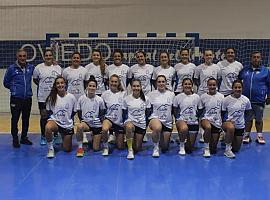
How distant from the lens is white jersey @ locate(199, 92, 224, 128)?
243 inches

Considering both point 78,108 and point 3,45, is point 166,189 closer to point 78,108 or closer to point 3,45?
point 78,108

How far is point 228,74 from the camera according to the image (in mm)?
6738

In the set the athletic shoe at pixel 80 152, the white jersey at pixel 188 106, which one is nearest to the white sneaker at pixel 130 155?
the athletic shoe at pixel 80 152

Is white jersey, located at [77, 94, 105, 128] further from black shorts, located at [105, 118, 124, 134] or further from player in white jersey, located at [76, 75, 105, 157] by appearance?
black shorts, located at [105, 118, 124, 134]

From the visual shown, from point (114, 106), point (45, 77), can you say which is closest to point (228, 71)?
point (114, 106)

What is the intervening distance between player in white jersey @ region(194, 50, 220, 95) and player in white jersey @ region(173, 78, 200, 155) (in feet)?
1.93

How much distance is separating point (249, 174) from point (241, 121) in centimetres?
117

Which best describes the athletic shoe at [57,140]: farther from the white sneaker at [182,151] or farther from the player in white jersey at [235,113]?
the player in white jersey at [235,113]

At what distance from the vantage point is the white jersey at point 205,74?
6707mm

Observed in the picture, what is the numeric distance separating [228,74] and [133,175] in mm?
2623

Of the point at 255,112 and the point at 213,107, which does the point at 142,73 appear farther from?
the point at 255,112
